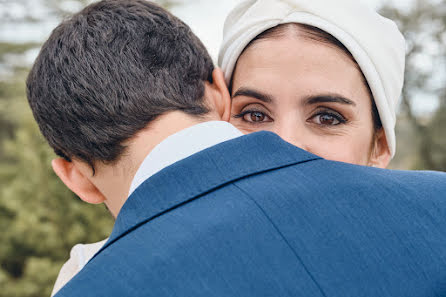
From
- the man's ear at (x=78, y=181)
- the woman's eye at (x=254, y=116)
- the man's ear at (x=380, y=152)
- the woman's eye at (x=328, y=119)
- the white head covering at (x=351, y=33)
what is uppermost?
the white head covering at (x=351, y=33)

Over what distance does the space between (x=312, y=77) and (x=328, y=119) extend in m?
0.24

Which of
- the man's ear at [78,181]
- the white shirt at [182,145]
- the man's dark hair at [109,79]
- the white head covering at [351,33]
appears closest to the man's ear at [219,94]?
the man's dark hair at [109,79]

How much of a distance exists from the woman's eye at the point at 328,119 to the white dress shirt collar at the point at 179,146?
79cm

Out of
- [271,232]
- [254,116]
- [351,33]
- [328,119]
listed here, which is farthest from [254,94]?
[271,232]

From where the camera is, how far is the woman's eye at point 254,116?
221 centimetres

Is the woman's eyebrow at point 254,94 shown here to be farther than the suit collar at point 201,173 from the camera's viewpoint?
Yes

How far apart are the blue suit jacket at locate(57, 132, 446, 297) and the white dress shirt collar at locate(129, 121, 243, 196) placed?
0.10 metres

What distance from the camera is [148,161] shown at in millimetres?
1385

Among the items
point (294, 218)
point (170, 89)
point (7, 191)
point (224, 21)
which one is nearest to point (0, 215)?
point (7, 191)

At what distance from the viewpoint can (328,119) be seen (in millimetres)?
2166

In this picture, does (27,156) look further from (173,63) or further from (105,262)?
(105,262)

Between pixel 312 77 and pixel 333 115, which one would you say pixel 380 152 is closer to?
pixel 333 115

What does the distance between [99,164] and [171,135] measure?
358mm

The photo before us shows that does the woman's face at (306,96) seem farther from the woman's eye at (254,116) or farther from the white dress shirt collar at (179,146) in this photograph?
the white dress shirt collar at (179,146)
